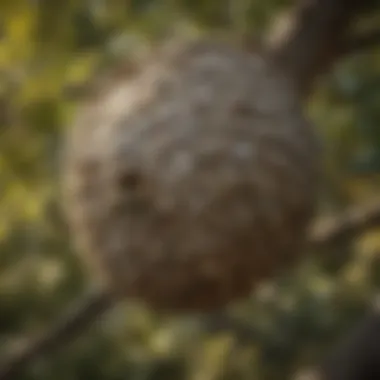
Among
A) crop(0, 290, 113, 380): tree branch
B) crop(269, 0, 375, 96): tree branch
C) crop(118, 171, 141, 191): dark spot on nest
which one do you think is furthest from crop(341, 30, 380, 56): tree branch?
crop(0, 290, 113, 380): tree branch

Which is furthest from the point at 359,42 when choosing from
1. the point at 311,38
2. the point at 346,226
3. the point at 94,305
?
the point at 94,305

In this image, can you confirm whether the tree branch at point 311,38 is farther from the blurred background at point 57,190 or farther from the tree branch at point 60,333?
the tree branch at point 60,333

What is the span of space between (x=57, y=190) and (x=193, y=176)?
1.90ft

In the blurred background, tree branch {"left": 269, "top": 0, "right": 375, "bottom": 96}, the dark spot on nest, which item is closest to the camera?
the dark spot on nest

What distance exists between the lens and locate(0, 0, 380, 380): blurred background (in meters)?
0.95

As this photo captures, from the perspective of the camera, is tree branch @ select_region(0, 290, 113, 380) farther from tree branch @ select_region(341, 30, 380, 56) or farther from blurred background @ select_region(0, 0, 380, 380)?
tree branch @ select_region(341, 30, 380, 56)

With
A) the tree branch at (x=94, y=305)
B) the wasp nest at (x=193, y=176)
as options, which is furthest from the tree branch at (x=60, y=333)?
the wasp nest at (x=193, y=176)

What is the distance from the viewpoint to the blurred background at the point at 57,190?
0.95 m

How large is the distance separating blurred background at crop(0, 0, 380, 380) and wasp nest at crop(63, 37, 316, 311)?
9 cm

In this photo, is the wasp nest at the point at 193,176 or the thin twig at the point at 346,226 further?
the thin twig at the point at 346,226

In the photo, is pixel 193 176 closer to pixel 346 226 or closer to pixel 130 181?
pixel 130 181

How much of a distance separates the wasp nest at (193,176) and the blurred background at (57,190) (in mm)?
88

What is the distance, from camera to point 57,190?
3.78 feet

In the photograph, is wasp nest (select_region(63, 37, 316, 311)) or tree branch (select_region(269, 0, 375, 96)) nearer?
wasp nest (select_region(63, 37, 316, 311))
